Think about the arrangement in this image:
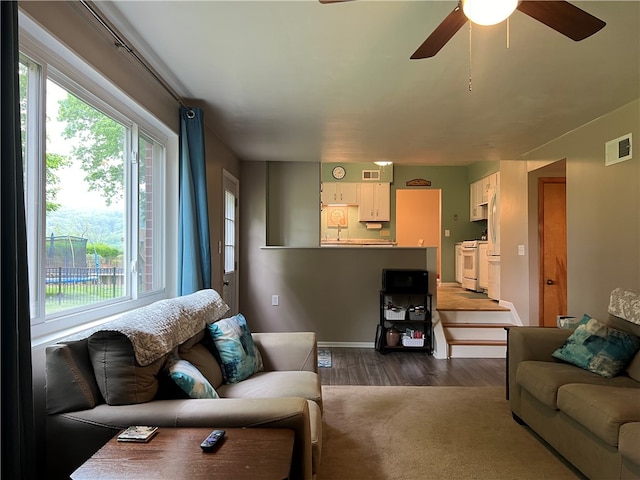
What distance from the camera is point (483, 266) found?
655 centimetres

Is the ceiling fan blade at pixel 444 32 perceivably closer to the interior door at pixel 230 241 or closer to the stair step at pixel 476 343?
the interior door at pixel 230 241

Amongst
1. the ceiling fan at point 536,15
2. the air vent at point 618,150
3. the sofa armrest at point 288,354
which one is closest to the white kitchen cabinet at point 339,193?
the air vent at point 618,150

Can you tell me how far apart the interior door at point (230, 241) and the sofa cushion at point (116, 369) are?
277 cm

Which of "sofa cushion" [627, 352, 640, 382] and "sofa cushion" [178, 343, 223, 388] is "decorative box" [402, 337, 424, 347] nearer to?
"sofa cushion" [627, 352, 640, 382]

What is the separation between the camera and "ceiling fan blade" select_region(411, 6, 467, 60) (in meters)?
1.57

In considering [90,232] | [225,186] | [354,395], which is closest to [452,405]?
[354,395]

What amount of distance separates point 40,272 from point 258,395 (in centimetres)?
118

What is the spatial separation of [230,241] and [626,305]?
389cm

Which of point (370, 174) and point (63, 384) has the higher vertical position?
point (370, 174)

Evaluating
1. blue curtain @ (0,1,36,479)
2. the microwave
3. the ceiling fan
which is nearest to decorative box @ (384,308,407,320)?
the microwave

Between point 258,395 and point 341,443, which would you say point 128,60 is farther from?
point 341,443

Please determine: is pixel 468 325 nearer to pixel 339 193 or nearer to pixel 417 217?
pixel 339 193

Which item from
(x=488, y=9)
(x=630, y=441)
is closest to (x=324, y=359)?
(x=630, y=441)

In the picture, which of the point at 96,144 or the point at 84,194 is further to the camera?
the point at 96,144
